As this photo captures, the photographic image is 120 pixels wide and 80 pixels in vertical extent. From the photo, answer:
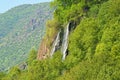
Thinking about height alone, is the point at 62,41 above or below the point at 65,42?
below

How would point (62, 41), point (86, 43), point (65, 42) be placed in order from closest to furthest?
point (86, 43) < point (65, 42) < point (62, 41)

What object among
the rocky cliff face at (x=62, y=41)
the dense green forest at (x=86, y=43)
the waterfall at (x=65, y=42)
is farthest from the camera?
the rocky cliff face at (x=62, y=41)

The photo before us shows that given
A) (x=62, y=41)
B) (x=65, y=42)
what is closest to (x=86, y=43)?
(x=65, y=42)

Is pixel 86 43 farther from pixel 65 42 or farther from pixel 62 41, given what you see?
pixel 62 41

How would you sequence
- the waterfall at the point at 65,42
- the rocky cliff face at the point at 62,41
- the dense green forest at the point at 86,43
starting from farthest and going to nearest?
the rocky cliff face at the point at 62,41, the waterfall at the point at 65,42, the dense green forest at the point at 86,43

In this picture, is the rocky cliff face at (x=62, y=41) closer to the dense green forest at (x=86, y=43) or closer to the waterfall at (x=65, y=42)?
the waterfall at (x=65, y=42)

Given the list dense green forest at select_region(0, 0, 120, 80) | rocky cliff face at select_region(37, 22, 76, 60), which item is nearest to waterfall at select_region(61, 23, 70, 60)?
rocky cliff face at select_region(37, 22, 76, 60)

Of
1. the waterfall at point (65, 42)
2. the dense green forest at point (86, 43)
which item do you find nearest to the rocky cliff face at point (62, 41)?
the waterfall at point (65, 42)

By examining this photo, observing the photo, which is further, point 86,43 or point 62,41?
point 62,41

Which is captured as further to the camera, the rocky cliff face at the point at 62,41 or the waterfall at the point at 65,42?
the rocky cliff face at the point at 62,41

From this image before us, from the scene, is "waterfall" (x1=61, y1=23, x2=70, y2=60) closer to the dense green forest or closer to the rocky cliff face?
the rocky cliff face

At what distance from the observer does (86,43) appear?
90812 millimetres

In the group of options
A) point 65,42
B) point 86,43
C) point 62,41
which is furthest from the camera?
point 62,41

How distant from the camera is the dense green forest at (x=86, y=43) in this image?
72.6 metres
